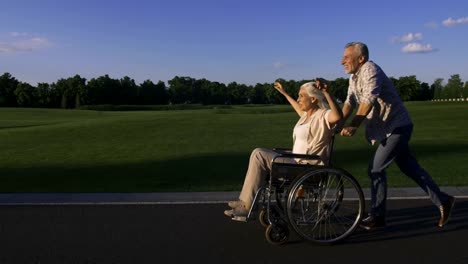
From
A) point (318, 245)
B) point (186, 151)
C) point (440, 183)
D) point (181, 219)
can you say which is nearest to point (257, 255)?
point (318, 245)

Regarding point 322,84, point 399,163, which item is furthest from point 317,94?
point 399,163

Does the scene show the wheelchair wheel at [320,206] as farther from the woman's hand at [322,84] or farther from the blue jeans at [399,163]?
the woman's hand at [322,84]

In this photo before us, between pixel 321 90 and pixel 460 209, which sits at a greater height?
pixel 321 90

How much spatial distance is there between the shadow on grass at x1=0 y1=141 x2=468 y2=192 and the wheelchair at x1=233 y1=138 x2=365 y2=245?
282cm

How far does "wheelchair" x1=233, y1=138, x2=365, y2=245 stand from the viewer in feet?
16.1

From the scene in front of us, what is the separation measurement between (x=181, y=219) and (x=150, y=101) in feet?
380

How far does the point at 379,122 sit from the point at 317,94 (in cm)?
75

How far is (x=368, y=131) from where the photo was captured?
18.1 ft

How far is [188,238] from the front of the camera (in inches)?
206

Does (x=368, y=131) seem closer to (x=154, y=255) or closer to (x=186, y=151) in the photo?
(x=154, y=255)

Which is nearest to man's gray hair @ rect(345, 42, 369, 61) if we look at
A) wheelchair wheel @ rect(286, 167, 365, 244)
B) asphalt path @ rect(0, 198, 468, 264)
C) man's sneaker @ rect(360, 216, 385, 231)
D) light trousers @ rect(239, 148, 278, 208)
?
wheelchair wheel @ rect(286, 167, 365, 244)

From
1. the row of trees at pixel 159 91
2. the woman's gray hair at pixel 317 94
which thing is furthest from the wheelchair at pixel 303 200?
the row of trees at pixel 159 91

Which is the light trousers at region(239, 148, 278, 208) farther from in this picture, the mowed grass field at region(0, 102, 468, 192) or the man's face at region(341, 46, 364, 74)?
the mowed grass field at region(0, 102, 468, 192)

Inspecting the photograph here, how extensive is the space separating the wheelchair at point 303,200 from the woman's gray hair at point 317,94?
0.63 m
